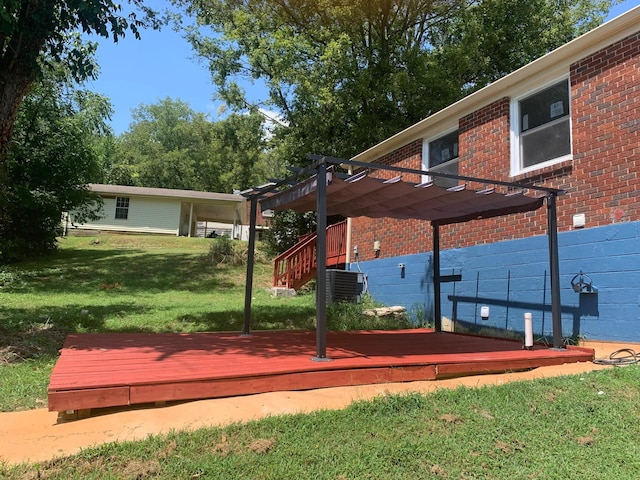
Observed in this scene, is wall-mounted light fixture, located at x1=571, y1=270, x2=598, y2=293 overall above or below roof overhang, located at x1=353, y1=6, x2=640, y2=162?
below

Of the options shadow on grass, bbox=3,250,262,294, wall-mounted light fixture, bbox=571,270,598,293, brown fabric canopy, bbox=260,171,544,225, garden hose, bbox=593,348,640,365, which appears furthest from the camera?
shadow on grass, bbox=3,250,262,294

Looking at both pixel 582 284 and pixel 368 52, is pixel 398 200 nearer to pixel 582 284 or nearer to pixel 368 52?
pixel 582 284

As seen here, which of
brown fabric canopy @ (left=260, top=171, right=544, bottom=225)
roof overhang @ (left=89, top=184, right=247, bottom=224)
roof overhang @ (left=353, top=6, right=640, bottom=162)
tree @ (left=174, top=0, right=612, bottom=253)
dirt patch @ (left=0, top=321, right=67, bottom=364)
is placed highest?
tree @ (left=174, top=0, right=612, bottom=253)

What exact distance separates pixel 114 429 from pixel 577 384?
405 centimetres

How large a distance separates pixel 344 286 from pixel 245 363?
7630 mm

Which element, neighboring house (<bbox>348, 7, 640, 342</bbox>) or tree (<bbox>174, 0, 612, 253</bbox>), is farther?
tree (<bbox>174, 0, 612, 253</bbox>)

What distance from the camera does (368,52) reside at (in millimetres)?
19000

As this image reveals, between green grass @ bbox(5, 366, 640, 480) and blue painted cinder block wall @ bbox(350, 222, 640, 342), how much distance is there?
2.46 meters

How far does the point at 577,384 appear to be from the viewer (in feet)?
14.7

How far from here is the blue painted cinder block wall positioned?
613cm

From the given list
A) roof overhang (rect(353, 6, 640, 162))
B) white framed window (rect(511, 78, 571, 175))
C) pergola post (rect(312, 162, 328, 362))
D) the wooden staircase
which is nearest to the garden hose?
white framed window (rect(511, 78, 571, 175))

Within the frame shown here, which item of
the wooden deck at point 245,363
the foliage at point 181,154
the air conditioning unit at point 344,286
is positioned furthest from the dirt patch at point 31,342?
the foliage at point 181,154

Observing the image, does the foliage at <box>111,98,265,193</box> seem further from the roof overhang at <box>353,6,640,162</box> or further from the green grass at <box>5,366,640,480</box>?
the green grass at <box>5,366,640,480</box>

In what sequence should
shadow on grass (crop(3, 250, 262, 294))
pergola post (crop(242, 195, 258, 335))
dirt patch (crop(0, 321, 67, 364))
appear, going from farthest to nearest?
1. shadow on grass (crop(3, 250, 262, 294))
2. pergola post (crop(242, 195, 258, 335))
3. dirt patch (crop(0, 321, 67, 364))
